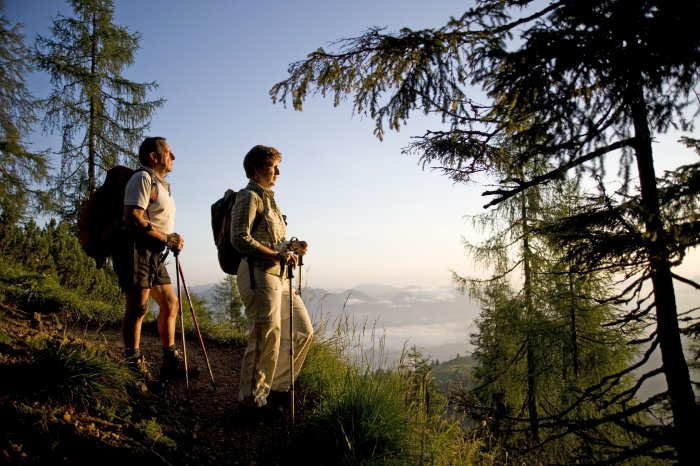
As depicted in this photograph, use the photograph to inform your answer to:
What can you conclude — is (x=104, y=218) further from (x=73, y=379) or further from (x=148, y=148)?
(x=73, y=379)

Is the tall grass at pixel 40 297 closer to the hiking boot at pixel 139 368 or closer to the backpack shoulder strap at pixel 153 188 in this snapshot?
the hiking boot at pixel 139 368

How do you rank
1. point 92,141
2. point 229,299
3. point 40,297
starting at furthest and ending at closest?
point 229,299, point 92,141, point 40,297

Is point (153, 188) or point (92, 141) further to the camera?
point (92, 141)

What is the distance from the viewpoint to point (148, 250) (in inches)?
148

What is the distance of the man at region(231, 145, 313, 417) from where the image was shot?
3395 mm

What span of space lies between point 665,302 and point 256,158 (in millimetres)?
3515

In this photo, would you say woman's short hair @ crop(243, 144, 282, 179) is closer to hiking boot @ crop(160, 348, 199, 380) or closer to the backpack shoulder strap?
the backpack shoulder strap

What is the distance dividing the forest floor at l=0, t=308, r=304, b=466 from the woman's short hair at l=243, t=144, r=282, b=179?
2.28m

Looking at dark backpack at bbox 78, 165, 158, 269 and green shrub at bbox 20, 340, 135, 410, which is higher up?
dark backpack at bbox 78, 165, 158, 269

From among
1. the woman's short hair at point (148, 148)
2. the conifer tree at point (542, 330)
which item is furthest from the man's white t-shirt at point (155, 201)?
the conifer tree at point (542, 330)

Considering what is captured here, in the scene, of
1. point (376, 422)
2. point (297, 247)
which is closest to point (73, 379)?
point (297, 247)

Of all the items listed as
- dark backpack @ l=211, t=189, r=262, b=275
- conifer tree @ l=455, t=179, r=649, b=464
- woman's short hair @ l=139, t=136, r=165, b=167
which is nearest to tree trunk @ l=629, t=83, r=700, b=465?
dark backpack @ l=211, t=189, r=262, b=275

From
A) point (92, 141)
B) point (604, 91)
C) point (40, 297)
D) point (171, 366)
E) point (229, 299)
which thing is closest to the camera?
point (604, 91)

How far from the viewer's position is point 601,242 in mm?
2982
